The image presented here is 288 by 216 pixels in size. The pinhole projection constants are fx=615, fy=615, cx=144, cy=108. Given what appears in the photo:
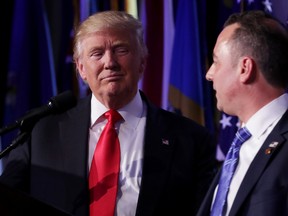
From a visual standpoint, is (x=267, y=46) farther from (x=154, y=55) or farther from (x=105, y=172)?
(x=154, y=55)

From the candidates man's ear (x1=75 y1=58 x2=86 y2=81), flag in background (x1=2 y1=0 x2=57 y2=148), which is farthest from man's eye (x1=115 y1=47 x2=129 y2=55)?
flag in background (x1=2 y1=0 x2=57 y2=148)

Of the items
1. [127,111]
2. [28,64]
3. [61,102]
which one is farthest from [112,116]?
[28,64]

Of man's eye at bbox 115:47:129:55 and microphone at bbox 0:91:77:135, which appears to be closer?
microphone at bbox 0:91:77:135

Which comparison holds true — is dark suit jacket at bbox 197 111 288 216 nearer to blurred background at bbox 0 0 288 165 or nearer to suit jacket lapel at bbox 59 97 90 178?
suit jacket lapel at bbox 59 97 90 178

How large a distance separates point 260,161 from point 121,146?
0.77 m

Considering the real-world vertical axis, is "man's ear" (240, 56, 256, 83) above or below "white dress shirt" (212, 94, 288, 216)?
above

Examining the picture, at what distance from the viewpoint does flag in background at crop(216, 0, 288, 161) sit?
11.3 ft

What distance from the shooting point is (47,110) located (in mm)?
1981

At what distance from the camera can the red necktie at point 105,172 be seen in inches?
89.1

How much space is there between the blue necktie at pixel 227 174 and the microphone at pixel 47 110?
1.80ft

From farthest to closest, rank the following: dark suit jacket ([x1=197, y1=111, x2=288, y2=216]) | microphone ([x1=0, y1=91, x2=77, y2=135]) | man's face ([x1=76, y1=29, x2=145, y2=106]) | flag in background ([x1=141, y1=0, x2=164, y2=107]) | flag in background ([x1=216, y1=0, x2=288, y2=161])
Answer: flag in background ([x1=141, y1=0, x2=164, y2=107]) < flag in background ([x1=216, y1=0, x2=288, y2=161]) < man's face ([x1=76, y1=29, x2=145, y2=106]) < microphone ([x1=0, y1=91, x2=77, y2=135]) < dark suit jacket ([x1=197, y1=111, x2=288, y2=216])

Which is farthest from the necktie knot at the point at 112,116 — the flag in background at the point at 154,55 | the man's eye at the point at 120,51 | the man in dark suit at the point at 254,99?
the flag in background at the point at 154,55

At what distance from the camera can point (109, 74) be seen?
2402 mm

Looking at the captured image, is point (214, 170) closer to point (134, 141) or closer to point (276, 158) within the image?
point (134, 141)
